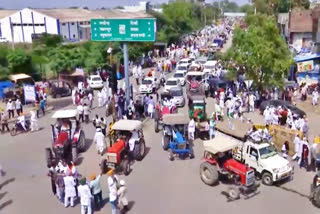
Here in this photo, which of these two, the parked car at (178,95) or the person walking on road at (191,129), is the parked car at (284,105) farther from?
the person walking on road at (191,129)

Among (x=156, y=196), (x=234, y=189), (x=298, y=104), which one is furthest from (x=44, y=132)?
(x=298, y=104)

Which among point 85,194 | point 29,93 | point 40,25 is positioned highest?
point 40,25

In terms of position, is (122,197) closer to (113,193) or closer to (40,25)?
(113,193)

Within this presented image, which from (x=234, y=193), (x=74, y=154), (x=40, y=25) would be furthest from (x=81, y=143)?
(x=40, y=25)

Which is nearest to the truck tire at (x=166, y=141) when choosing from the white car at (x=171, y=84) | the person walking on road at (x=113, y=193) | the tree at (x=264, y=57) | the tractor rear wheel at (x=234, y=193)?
the tractor rear wheel at (x=234, y=193)

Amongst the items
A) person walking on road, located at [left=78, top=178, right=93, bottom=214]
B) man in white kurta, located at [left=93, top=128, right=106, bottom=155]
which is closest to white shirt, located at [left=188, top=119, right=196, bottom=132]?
man in white kurta, located at [left=93, top=128, right=106, bottom=155]

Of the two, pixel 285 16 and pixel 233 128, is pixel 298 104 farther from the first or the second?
pixel 285 16

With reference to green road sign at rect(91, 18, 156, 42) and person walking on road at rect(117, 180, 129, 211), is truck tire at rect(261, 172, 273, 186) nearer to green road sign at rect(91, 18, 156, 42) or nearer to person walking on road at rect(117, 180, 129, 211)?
person walking on road at rect(117, 180, 129, 211)
